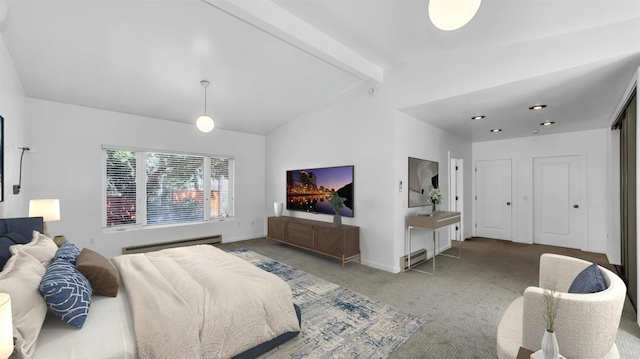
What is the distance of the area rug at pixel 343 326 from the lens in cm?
214

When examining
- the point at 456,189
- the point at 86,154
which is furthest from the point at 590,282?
the point at 86,154

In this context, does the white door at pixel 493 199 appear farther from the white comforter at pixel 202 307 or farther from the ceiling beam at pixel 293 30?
the white comforter at pixel 202 307

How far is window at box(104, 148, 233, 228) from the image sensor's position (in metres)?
4.85

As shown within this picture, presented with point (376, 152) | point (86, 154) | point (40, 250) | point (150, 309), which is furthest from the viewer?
point (86, 154)

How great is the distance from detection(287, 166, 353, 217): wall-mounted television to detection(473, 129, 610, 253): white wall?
391 centimetres

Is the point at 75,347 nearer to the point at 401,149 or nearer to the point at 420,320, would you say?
the point at 420,320

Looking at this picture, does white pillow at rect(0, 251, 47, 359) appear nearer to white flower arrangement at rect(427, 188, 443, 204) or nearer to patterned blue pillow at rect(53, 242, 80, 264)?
patterned blue pillow at rect(53, 242, 80, 264)

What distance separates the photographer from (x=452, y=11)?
4.46 feet

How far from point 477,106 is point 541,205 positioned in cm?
364

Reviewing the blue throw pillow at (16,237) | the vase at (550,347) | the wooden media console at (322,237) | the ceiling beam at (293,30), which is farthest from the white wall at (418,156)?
the blue throw pillow at (16,237)

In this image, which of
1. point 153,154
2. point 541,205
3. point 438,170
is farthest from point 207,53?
point 541,205

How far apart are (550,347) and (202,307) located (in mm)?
1902

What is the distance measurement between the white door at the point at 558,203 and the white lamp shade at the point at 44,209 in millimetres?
8159

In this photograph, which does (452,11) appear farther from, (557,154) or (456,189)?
(557,154)
